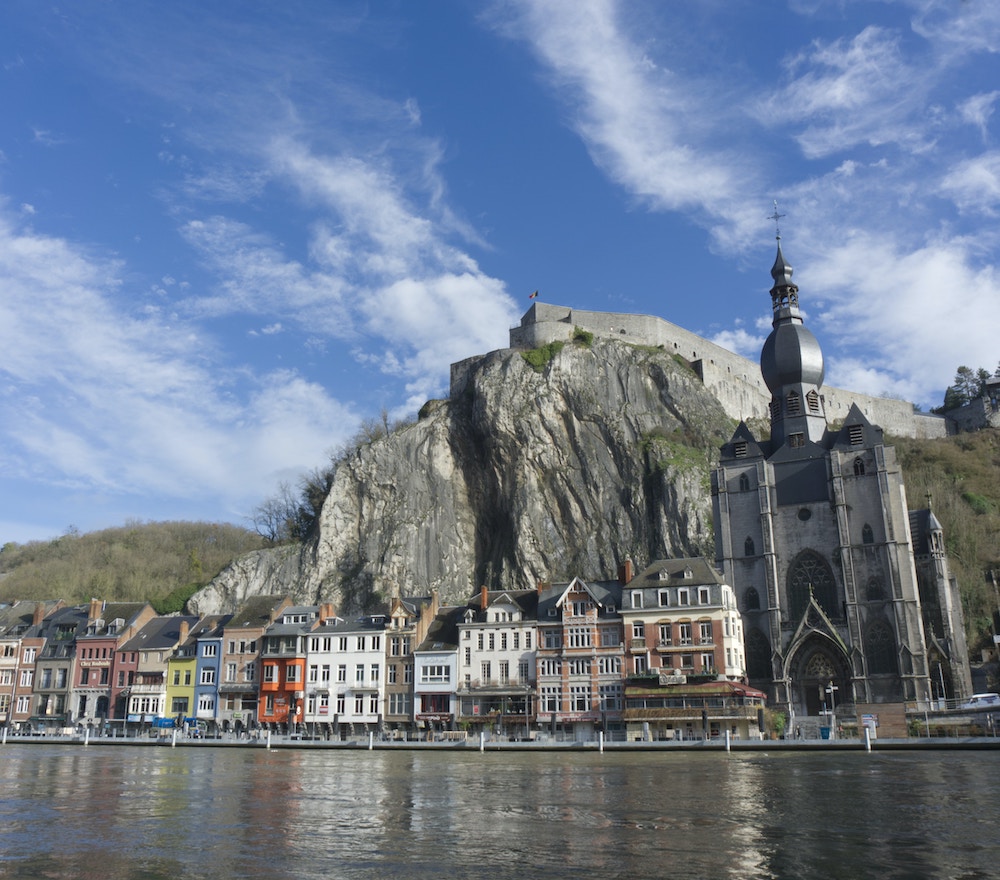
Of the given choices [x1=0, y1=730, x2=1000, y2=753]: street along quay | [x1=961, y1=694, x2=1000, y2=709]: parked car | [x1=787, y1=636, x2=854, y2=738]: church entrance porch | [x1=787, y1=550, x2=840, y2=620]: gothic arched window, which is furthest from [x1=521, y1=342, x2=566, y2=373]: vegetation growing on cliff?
[x1=961, y1=694, x2=1000, y2=709]: parked car

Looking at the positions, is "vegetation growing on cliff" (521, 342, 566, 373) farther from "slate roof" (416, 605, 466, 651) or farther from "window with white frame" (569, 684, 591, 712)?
"window with white frame" (569, 684, 591, 712)

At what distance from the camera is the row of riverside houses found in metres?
49.5

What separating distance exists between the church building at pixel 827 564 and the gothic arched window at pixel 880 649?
59mm

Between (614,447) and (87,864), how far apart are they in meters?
65.0

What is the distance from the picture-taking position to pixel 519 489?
251ft

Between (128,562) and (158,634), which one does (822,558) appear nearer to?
(158,634)

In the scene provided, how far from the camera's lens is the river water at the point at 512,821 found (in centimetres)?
1512

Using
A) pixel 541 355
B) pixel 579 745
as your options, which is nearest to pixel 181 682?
pixel 579 745

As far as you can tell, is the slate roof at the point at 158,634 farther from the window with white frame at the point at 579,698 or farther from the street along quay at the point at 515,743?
the window with white frame at the point at 579,698

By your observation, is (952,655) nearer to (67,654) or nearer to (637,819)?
(637,819)

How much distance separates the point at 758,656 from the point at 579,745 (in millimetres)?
18582

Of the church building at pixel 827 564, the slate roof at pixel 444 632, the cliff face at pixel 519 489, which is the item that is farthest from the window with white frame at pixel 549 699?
the cliff face at pixel 519 489

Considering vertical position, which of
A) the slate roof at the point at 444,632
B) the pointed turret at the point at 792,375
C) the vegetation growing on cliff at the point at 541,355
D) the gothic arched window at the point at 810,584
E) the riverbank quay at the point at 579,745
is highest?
the vegetation growing on cliff at the point at 541,355

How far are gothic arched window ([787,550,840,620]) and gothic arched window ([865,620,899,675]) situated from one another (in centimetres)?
245
